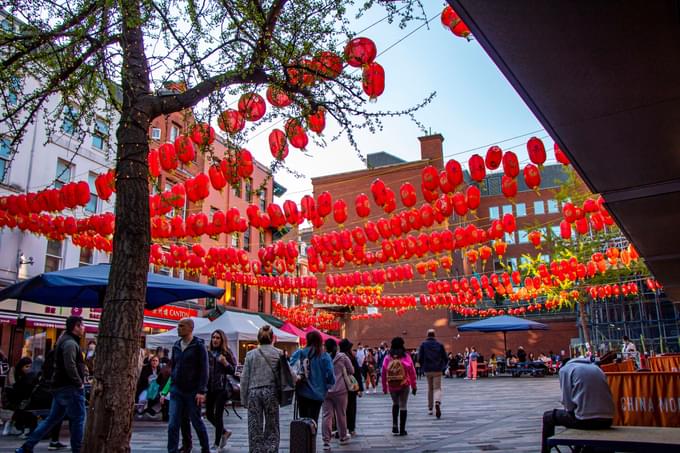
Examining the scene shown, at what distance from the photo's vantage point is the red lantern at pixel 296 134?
7.29 metres

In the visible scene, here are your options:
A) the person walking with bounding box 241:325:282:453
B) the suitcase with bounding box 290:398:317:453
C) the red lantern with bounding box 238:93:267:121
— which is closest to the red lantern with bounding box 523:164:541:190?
the red lantern with bounding box 238:93:267:121

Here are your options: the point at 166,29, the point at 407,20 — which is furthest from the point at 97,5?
the point at 407,20

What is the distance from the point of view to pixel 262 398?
636 centimetres

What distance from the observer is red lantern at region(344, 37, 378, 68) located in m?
6.78

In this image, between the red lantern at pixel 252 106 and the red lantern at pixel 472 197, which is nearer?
the red lantern at pixel 252 106

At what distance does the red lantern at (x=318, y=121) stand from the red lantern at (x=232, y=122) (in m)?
0.95

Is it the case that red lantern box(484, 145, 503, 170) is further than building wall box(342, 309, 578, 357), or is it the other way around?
building wall box(342, 309, 578, 357)

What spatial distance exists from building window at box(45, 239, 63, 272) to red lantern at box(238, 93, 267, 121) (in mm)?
17644

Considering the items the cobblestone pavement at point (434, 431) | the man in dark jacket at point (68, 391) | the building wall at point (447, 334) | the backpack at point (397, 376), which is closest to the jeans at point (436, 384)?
the cobblestone pavement at point (434, 431)

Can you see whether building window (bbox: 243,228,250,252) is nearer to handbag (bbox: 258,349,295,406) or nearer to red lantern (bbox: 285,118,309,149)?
red lantern (bbox: 285,118,309,149)

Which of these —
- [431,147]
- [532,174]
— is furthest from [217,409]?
[431,147]

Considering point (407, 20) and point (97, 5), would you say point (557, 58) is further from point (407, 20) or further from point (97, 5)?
point (97, 5)

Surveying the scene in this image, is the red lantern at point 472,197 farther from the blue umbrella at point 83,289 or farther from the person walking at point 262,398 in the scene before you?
the person walking at point 262,398

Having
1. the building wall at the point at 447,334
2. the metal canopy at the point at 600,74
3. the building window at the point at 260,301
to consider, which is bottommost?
the building wall at the point at 447,334
